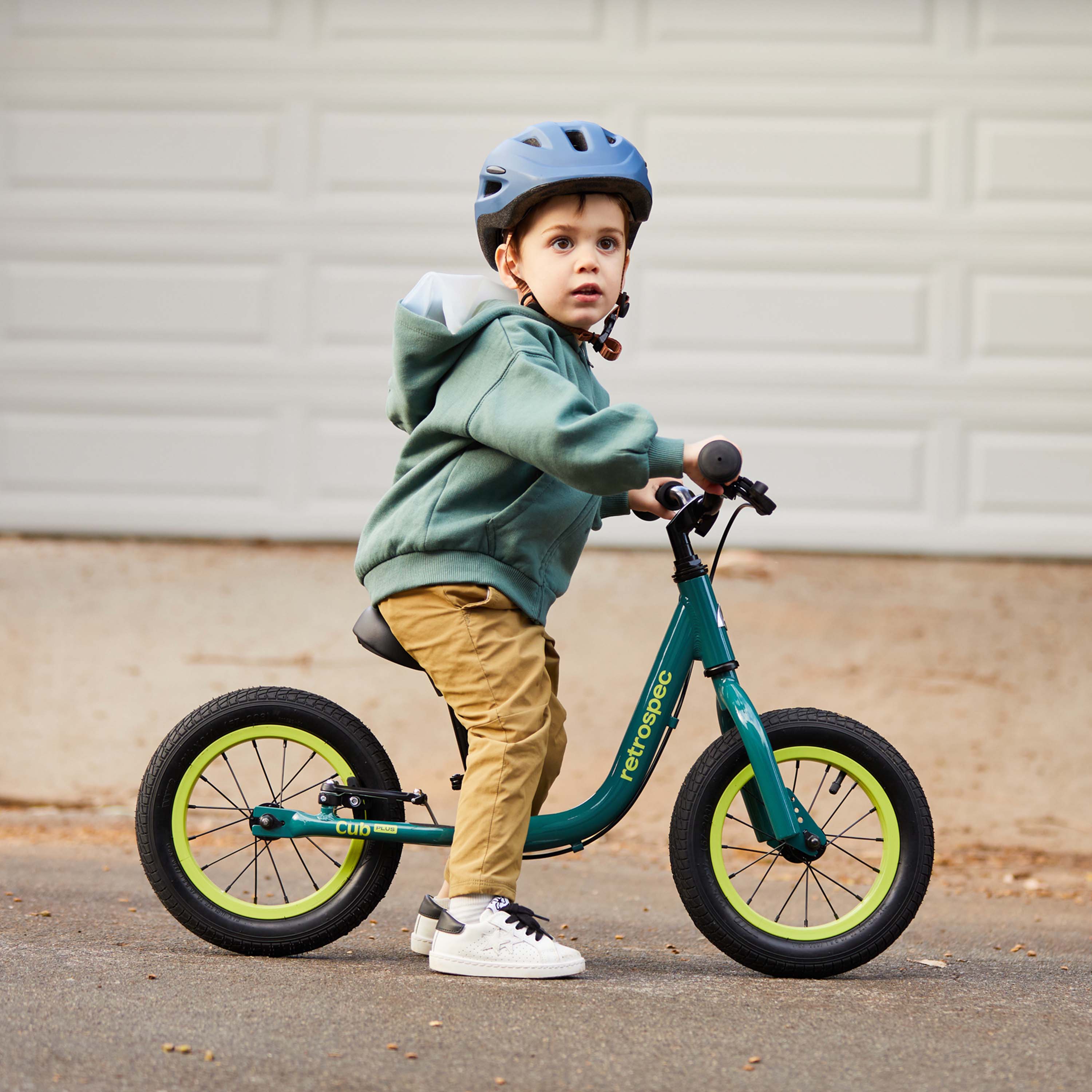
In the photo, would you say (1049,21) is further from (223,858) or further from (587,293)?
(223,858)

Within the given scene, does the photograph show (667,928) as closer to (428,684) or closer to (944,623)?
(428,684)

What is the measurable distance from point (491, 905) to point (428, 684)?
2503 mm

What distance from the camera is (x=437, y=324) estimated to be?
2.58 metres

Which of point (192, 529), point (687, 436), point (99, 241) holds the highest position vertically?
point (99, 241)

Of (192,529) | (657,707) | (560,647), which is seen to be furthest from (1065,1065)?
(192,529)

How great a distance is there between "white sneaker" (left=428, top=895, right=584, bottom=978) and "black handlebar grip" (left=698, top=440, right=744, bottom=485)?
0.90 m

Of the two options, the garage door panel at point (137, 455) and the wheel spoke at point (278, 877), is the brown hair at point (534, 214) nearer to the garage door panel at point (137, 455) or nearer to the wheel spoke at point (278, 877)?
the wheel spoke at point (278, 877)

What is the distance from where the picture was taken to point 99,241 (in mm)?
5742

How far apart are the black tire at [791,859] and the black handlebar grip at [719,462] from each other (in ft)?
1.73

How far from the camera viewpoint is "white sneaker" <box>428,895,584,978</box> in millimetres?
2562

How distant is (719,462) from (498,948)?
1.01 meters

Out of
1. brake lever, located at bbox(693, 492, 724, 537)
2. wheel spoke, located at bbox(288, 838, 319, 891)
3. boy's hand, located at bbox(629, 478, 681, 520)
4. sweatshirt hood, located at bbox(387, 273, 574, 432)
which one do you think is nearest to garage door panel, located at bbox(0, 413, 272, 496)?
wheel spoke, located at bbox(288, 838, 319, 891)

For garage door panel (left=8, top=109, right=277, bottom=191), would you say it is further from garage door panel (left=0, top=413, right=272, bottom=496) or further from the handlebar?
the handlebar

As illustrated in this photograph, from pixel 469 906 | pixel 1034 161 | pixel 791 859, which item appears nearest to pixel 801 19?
pixel 1034 161
